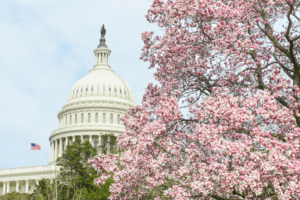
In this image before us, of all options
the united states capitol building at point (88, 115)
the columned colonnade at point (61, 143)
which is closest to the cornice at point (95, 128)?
the united states capitol building at point (88, 115)

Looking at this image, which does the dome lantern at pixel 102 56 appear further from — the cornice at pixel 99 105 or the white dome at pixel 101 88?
the cornice at pixel 99 105

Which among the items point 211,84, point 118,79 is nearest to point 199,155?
point 211,84

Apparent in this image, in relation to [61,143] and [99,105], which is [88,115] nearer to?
[99,105]

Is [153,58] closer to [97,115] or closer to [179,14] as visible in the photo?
[179,14]

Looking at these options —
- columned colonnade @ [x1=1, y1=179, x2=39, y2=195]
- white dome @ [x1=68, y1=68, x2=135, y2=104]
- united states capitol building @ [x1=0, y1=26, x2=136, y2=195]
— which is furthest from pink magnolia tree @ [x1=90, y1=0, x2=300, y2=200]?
white dome @ [x1=68, y1=68, x2=135, y2=104]

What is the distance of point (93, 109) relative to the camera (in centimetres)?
12719

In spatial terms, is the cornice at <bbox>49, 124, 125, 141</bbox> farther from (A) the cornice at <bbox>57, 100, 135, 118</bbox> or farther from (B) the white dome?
(B) the white dome

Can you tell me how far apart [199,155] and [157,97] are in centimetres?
520

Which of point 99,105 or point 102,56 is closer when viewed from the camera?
point 99,105

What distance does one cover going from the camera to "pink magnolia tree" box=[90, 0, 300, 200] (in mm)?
12070

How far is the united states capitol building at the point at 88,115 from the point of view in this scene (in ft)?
367

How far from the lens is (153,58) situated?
18703 millimetres

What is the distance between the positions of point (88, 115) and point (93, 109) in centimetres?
227

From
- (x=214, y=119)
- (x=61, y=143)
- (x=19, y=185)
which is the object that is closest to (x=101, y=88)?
(x=61, y=143)
